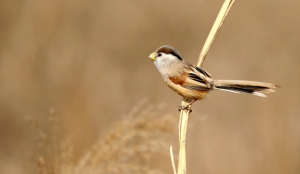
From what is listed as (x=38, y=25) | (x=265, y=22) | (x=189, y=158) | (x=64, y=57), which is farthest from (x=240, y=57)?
(x=38, y=25)

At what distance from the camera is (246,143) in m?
5.02

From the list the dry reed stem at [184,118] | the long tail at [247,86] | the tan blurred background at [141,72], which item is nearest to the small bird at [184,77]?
the long tail at [247,86]

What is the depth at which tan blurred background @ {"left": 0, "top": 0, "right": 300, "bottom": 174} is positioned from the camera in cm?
496

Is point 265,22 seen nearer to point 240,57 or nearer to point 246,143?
point 240,57

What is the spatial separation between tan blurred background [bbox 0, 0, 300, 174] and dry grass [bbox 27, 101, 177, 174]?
5.63 ft

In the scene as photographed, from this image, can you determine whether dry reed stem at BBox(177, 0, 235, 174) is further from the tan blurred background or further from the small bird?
the tan blurred background

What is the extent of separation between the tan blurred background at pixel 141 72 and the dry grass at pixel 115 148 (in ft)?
5.63

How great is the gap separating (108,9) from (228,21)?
2.44 metres

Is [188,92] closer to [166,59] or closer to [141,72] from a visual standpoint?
[166,59]

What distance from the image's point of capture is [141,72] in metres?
5.70

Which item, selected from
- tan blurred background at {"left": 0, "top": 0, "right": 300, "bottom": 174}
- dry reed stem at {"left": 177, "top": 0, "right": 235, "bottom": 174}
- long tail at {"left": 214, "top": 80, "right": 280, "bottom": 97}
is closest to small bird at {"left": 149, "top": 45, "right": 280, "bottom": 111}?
long tail at {"left": 214, "top": 80, "right": 280, "bottom": 97}

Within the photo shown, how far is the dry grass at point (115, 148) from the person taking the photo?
2.89m

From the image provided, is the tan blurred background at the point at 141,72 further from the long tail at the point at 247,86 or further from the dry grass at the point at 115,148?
the long tail at the point at 247,86

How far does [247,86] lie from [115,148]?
4.76 ft
